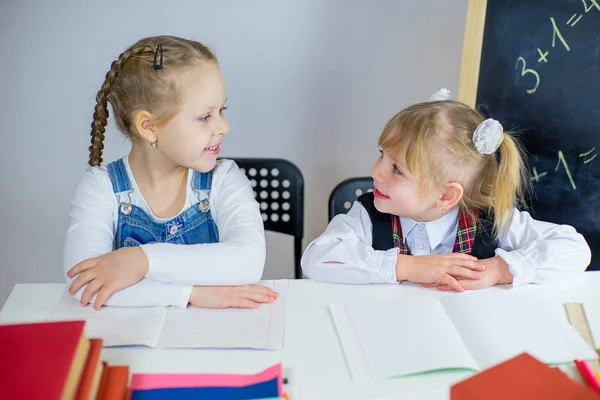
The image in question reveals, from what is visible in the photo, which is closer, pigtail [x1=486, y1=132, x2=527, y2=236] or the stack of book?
the stack of book

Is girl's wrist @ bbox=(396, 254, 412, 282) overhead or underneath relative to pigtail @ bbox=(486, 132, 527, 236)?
underneath

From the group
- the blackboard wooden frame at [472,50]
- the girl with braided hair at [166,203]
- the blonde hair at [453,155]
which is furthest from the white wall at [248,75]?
the blonde hair at [453,155]

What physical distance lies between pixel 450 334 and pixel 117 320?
0.54 meters

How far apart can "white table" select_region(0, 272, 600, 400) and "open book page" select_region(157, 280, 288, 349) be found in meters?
0.02

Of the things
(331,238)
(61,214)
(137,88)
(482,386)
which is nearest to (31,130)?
(61,214)

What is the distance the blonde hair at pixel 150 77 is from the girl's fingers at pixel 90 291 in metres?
0.39

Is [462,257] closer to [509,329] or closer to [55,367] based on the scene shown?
[509,329]

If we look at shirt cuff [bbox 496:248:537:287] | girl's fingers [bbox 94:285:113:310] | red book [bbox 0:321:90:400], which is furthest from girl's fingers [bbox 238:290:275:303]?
shirt cuff [bbox 496:248:537:287]

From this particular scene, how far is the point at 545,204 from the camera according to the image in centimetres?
170

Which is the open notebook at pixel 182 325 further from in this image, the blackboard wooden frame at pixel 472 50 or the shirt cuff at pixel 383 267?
the blackboard wooden frame at pixel 472 50

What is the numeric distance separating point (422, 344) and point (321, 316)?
0.60 ft

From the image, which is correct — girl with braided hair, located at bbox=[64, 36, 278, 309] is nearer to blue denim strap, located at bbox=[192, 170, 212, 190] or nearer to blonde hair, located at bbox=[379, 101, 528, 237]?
blue denim strap, located at bbox=[192, 170, 212, 190]

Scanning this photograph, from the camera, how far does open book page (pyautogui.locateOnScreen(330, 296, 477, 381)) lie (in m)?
0.87

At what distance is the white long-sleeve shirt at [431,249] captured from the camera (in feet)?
3.77
